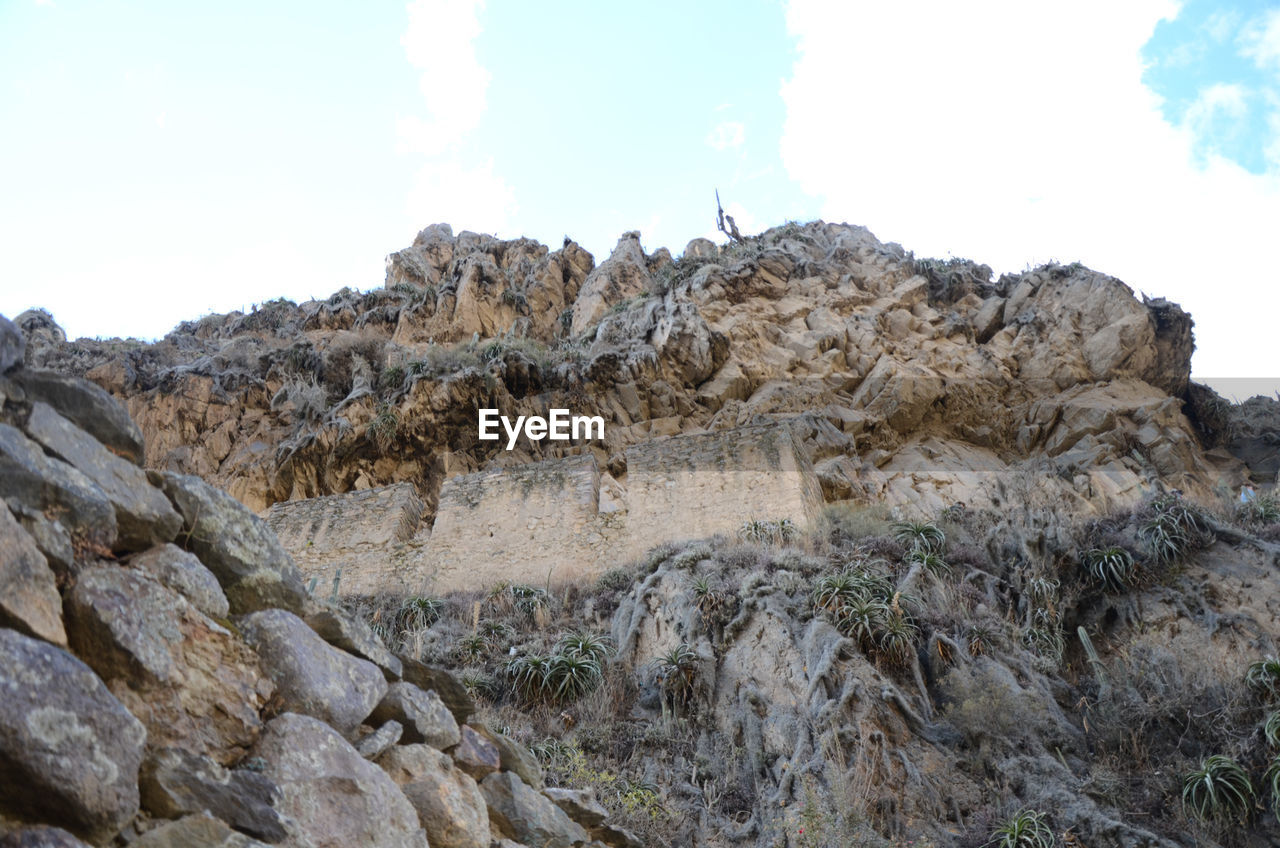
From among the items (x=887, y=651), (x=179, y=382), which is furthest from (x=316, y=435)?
(x=887, y=651)

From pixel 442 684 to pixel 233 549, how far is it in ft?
4.96

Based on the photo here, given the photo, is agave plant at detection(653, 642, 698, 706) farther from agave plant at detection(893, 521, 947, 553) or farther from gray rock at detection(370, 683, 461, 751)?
gray rock at detection(370, 683, 461, 751)

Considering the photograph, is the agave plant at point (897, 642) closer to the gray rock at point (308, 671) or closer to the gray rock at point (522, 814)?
the gray rock at point (522, 814)

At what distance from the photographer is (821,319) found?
71.4ft

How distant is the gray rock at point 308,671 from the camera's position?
12.0 feet

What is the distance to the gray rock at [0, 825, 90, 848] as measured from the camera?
7.81ft

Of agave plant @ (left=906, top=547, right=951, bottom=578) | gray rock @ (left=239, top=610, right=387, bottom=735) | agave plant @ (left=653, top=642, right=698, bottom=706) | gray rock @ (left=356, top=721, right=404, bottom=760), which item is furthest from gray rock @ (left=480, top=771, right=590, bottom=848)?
agave plant @ (left=906, top=547, right=951, bottom=578)

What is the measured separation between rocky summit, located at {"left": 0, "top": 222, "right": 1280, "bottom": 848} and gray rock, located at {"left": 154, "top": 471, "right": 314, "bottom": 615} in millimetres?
19

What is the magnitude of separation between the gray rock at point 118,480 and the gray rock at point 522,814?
7.18 feet

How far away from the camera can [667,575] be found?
37.0 ft

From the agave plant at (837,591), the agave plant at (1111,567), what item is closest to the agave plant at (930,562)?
the agave plant at (837,591)

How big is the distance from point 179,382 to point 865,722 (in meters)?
23.0

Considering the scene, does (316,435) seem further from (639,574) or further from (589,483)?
(639,574)

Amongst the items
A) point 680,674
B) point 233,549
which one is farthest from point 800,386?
point 233,549
